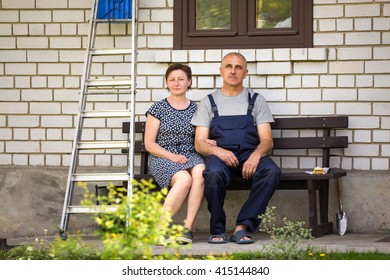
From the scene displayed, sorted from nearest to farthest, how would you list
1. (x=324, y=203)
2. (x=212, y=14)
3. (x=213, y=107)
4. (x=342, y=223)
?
(x=213, y=107)
(x=342, y=223)
(x=324, y=203)
(x=212, y=14)

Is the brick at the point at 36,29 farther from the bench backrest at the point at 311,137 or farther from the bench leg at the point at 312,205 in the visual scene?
the bench leg at the point at 312,205

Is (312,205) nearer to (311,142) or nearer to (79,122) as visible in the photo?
(311,142)

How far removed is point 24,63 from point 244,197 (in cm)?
213

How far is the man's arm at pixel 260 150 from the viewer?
8.02 metres

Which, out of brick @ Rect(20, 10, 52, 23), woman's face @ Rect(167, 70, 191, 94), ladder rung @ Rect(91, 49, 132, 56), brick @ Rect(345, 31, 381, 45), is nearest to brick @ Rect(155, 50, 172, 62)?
ladder rung @ Rect(91, 49, 132, 56)

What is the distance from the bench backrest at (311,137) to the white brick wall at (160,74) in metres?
0.14

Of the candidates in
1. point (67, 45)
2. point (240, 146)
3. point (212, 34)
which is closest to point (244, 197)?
point (240, 146)

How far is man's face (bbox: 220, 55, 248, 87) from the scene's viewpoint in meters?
8.30

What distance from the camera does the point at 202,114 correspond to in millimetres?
8305

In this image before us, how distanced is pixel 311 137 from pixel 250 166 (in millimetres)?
839

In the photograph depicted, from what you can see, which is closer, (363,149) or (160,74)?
(363,149)

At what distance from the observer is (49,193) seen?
909 centimetres

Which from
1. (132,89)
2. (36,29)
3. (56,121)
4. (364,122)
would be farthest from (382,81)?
(36,29)

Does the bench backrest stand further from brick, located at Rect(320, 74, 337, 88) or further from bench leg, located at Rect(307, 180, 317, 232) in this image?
bench leg, located at Rect(307, 180, 317, 232)
